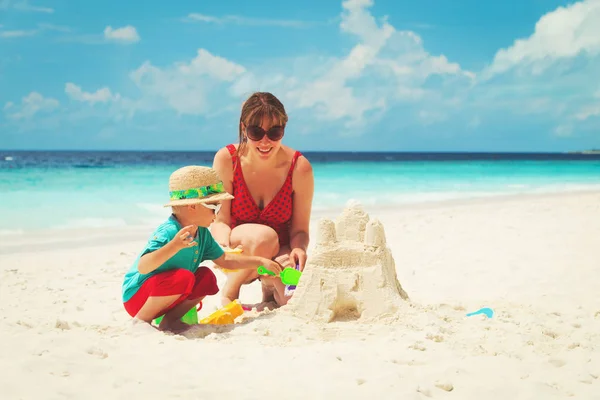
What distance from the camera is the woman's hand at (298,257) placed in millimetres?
3723

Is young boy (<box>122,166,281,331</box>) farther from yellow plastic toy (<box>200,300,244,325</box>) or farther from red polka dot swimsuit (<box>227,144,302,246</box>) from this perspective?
red polka dot swimsuit (<box>227,144,302,246</box>)

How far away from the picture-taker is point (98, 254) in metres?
6.85

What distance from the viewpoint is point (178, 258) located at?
10.5 feet

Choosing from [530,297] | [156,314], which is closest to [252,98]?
[156,314]

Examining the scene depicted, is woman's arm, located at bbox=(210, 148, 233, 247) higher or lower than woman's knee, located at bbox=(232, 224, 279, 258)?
Answer: higher

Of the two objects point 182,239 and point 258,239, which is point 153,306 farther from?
point 258,239

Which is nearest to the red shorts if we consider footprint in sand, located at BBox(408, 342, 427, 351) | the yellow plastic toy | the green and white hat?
the yellow plastic toy

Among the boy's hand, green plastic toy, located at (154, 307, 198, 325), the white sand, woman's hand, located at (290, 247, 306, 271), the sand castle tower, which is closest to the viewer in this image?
the white sand

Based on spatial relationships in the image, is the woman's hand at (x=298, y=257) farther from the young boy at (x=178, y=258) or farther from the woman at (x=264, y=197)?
the young boy at (x=178, y=258)

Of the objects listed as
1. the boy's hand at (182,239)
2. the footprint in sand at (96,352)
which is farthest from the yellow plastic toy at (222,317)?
the footprint in sand at (96,352)

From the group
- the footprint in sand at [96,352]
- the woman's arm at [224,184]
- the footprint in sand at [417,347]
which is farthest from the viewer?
the woman's arm at [224,184]

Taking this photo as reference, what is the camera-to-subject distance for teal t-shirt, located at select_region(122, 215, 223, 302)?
10.1 ft

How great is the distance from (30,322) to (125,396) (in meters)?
1.14

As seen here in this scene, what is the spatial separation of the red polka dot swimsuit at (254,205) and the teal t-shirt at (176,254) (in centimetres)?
69
